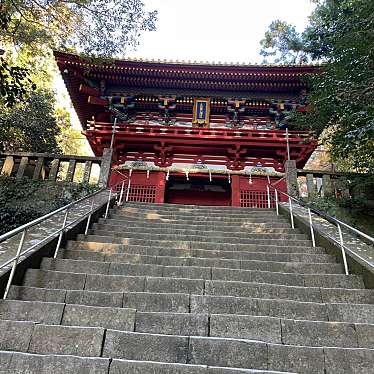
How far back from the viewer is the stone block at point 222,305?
3359 millimetres

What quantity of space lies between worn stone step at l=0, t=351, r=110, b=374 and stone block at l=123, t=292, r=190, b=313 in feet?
3.40

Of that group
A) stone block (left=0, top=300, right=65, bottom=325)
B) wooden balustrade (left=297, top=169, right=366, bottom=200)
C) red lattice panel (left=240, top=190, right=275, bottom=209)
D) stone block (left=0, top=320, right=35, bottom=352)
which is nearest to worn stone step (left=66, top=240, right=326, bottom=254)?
stone block (left=0, top=300, right=65, bottom=325)

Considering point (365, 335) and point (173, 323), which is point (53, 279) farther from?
point (365, 335)

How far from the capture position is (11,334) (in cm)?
277

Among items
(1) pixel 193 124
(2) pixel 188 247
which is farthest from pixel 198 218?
(1) pixel 193 124

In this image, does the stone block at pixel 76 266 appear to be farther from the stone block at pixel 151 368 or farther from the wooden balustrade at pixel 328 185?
the wooden balustrade at pixel 328 185

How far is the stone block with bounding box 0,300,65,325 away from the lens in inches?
121

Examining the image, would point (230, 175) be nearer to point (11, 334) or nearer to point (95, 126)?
point (95, 126)

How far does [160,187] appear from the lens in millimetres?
11703

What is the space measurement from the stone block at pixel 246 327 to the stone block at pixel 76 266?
192 cm

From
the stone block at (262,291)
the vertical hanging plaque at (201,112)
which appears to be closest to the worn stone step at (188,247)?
the stone block at (262,291)

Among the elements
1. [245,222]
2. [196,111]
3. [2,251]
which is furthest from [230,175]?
[2,251]

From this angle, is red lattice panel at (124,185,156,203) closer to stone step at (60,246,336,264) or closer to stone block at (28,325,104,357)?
stone step at (60,246,336,264)

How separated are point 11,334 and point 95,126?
34.0ft
